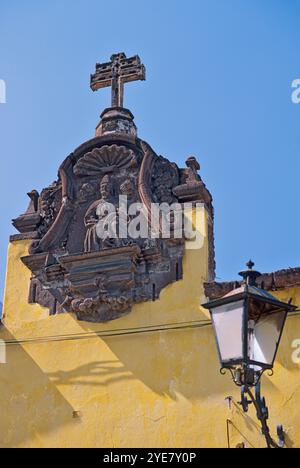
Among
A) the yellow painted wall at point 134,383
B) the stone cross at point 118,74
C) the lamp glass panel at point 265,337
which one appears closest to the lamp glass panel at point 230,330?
the lamp glass panel at point 265,337

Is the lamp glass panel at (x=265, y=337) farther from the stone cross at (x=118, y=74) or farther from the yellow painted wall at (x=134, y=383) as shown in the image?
the stone cross at (x=118, y=74)

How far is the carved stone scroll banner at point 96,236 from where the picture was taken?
8.96 meters

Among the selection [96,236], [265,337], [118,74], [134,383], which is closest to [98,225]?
[96,236]

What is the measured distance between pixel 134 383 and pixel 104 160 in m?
2.96

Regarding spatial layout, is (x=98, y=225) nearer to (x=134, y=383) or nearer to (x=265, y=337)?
(x=134, y=383)

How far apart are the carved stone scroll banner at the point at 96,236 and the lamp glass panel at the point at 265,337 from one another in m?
3.55

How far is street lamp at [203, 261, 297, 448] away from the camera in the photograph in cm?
511

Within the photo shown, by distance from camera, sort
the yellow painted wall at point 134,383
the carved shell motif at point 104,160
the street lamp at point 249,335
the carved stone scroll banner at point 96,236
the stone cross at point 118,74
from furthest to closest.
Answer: the stone cross at point 118,74 < the carved shell motif at point 104,160 < the carved stone scroll banner at point 96,236 < the yellow painted wall at point 134,383 < the street lamp at point 249,335

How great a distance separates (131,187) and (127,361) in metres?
2.20

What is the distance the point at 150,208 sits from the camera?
366 inches

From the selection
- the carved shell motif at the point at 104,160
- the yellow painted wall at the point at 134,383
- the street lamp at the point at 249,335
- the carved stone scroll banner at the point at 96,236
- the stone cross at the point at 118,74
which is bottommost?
the street lamp at the point at 249,335

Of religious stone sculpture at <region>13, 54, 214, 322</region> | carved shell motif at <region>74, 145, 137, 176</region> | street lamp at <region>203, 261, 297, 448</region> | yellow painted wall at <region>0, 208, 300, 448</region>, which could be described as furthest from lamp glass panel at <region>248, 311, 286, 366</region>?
carved shell motif at <region>74, 145, 137, 176</region>

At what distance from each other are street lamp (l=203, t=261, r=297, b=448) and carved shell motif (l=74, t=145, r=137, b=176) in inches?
184
